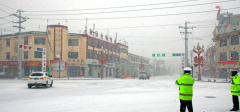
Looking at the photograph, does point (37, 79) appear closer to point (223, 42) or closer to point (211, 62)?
point (223, 42)

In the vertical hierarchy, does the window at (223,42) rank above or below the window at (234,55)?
above

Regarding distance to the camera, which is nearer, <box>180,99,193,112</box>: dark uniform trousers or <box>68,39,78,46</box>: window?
<box>180,99,193,112</box>: dark uniform trousers

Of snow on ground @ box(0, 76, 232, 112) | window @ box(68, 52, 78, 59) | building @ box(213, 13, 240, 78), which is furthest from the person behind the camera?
window @ box(68, 52, 78, 59)

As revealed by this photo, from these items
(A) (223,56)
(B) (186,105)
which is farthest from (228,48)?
(B) (186,105)

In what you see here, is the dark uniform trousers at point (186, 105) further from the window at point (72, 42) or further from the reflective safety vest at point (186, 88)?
the window at point (72, 42)

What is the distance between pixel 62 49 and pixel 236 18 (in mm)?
48276

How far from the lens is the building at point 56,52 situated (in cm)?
5116

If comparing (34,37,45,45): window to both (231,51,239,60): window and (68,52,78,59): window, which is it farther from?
(231,51,239,60): window

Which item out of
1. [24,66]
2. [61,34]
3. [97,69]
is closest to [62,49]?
[61,34]

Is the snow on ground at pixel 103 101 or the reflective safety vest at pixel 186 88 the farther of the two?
the snow on ground at pixel 103 101

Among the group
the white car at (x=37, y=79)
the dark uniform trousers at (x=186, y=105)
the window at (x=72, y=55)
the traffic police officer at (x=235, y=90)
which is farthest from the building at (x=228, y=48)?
the dark uniform trousers at (x=186, y=105)

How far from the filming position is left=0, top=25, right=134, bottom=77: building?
51.2 metres

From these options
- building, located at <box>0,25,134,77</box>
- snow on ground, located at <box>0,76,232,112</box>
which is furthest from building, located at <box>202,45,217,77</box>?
snow on ground, located at <box>0,76,232,112</box>

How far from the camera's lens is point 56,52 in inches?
2021
